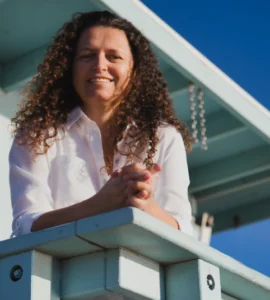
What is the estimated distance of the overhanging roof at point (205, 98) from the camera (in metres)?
3.77

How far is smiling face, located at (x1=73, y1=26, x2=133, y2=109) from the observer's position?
2.32m

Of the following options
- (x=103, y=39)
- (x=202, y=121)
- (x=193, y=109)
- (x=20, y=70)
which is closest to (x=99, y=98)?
(x=103, y=39)

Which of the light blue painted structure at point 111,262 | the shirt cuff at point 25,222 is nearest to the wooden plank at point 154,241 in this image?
the light blue painted structure at point 111,262

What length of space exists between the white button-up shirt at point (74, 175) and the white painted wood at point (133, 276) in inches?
16.4

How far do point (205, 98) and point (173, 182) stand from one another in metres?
2.33

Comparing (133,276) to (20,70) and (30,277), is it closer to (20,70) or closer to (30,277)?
(30,277)

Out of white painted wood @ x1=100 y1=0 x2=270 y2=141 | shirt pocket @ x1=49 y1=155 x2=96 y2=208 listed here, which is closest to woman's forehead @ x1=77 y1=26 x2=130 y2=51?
shirt pocket @ x1=49 y1=155 x2=96 y2=208

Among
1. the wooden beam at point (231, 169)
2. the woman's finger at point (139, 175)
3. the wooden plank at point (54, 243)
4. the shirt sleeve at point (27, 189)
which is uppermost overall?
the wooden beam at point (231, 169)

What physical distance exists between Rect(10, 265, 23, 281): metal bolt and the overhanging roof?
7.30 feet

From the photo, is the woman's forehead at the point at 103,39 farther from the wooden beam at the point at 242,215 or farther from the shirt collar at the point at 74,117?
the wooden beam at the point at 242,215

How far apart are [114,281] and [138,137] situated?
86 centimetres

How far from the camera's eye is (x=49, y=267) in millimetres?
1511

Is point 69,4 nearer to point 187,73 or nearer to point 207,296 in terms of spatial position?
point 187,73

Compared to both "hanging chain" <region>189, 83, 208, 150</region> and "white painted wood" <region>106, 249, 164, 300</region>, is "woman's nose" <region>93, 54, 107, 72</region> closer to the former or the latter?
"white painted wood" <region>106, 249, 164, 300</region>
